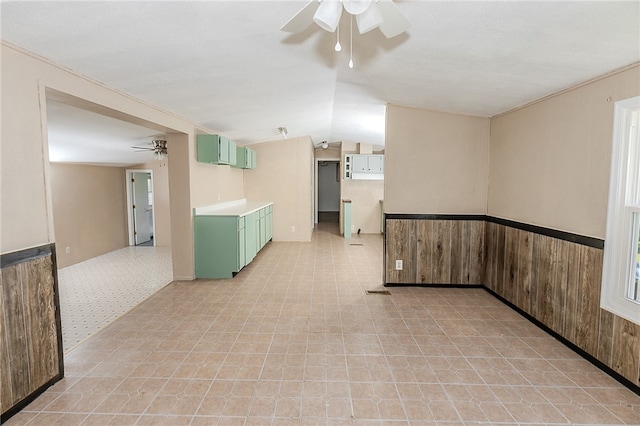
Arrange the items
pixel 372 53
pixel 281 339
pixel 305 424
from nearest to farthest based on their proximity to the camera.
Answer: pixel 305 424 → pixel 372 53 → pixel 281 339

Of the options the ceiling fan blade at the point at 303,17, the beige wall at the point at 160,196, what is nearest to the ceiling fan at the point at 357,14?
the ceiling fan blade at the point at 303,17

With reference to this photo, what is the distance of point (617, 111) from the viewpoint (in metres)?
2.30

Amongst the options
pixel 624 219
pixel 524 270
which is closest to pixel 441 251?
pixel 524 270

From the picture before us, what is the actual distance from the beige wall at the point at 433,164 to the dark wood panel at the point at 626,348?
217 centimetres

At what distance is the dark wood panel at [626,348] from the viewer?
2.15 metres

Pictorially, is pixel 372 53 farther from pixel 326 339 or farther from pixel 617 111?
pixel 326 339

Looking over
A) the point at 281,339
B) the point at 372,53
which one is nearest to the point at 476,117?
the point at 372,53

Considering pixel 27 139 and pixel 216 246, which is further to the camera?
pixel 216 246

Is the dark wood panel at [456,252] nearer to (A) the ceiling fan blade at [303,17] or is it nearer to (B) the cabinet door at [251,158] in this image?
(A) the ceiling fan blade at [303,17]

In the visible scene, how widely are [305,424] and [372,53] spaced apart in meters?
2.67

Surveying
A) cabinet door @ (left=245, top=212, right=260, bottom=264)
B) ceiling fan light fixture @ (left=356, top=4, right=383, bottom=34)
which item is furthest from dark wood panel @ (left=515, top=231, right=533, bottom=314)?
cabinet door @ (left=245, top=212, right=260, bottom=264)

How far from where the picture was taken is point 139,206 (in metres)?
7.53

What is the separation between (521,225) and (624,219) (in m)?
1.16

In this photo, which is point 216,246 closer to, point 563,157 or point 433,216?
point 433,216
